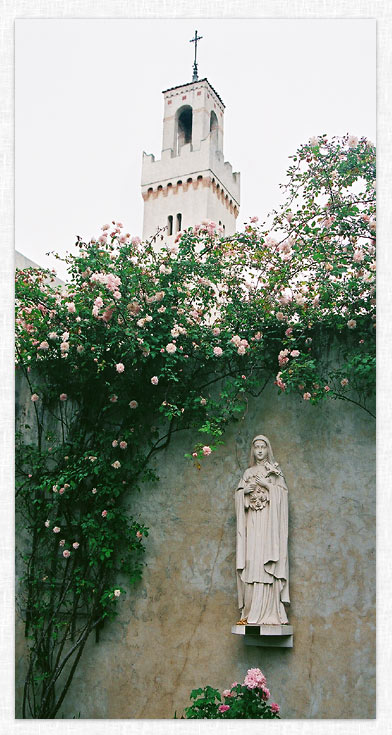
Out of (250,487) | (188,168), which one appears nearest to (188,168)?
(188,168)

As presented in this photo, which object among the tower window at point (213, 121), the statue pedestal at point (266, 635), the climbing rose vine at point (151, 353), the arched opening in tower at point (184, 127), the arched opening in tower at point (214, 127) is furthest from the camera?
the arched opening in tower at point (184, 127)

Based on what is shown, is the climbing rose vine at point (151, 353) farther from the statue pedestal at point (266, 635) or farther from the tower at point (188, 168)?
the tower at point (188, 168)

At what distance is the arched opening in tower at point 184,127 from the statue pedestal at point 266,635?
18.5 metres

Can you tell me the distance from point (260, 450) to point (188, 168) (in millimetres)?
16952

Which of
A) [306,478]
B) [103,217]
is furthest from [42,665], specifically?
[103,217]

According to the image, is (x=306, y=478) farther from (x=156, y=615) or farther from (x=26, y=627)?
(x=26, y=627)

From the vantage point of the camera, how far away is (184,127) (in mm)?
20781

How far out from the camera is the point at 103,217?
4.86m

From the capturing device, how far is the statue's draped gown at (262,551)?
4.03 meters

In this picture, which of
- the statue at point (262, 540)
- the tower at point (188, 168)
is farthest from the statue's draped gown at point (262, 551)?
the tower at point (188, 168)

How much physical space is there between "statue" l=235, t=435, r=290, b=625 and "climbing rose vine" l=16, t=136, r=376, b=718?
360mm

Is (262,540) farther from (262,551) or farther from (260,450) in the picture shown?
(260,450)

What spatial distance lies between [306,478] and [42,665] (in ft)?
7.22

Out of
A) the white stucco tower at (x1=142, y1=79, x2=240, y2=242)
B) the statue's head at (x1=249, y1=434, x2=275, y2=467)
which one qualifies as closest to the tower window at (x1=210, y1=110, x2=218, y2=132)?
the white stucco tower at (x1=142, y1=79, x2=240, y2=242)
